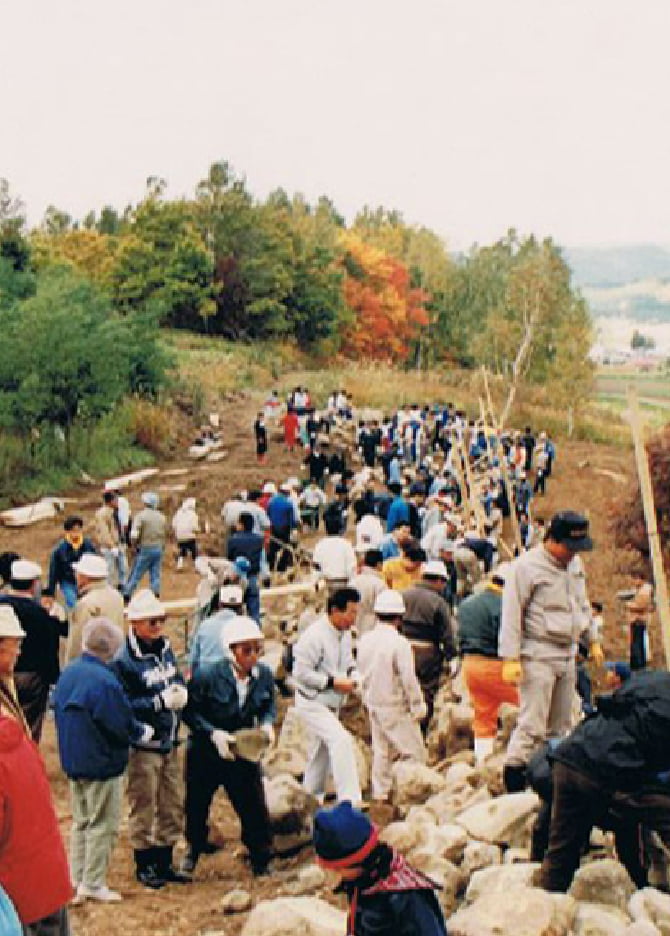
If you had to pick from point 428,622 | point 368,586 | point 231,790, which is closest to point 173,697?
point 231,790

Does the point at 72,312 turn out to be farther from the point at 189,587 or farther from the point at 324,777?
the point at 324,777

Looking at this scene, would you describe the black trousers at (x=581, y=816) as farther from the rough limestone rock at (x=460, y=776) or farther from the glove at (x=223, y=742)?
the rough limestone rock at (x=460, y=776)

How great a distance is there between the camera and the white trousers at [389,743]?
8195 millimetres

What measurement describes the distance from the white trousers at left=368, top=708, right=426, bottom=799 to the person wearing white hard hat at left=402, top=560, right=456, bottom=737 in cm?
89

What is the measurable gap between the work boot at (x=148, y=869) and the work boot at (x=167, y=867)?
2 cm

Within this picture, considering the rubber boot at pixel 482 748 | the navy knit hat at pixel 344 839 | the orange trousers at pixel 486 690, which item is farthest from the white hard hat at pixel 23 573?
the navy knit hat at pixel 344 839

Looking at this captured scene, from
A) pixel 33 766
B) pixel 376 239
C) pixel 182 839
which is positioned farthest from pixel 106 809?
pixel 376 239

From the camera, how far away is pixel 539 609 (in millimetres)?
6832

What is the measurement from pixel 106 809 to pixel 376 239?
8804 centimetres

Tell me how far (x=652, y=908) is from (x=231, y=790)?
2671 millimetres

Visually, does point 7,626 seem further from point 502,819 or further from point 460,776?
point 460,776

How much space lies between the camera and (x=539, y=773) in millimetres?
5715

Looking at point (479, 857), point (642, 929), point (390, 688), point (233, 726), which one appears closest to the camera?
point (642, 929)

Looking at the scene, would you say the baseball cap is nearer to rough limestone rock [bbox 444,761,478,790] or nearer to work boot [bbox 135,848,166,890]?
rough limestone rock [bbox 444,761,478,790]
